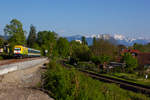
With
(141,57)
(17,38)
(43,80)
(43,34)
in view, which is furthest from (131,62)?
(43,34)

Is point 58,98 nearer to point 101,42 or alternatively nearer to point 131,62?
point 131,62

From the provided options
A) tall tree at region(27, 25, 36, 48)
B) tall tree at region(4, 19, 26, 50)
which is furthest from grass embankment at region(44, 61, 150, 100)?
tall tree at region(27, 25, 36, 48)

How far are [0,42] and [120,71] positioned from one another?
3413 cm

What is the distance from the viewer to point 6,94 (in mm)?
9359

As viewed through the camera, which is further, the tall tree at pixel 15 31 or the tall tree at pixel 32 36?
the tall tree at pixel 32 36

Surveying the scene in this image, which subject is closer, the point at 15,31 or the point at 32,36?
the point at 15,31

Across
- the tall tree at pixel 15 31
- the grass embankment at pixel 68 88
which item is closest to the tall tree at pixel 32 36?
the tall tree at pixel 15 31

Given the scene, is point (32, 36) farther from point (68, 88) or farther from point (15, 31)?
point (68, 88)

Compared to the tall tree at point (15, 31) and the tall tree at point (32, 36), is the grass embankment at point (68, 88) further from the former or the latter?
the tall tree at point (32, 36)

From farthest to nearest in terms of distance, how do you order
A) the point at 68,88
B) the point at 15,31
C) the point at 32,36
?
the point at 32,36 < the point at 15,31 < the point at 68,88

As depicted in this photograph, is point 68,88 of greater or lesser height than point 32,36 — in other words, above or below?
below

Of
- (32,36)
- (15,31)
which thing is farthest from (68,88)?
(32,36)

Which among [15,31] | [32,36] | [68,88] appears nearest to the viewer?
[68,88]

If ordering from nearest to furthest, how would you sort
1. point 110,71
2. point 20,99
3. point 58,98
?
1. point 20,99
2. point 58,98
3. point 110,71
